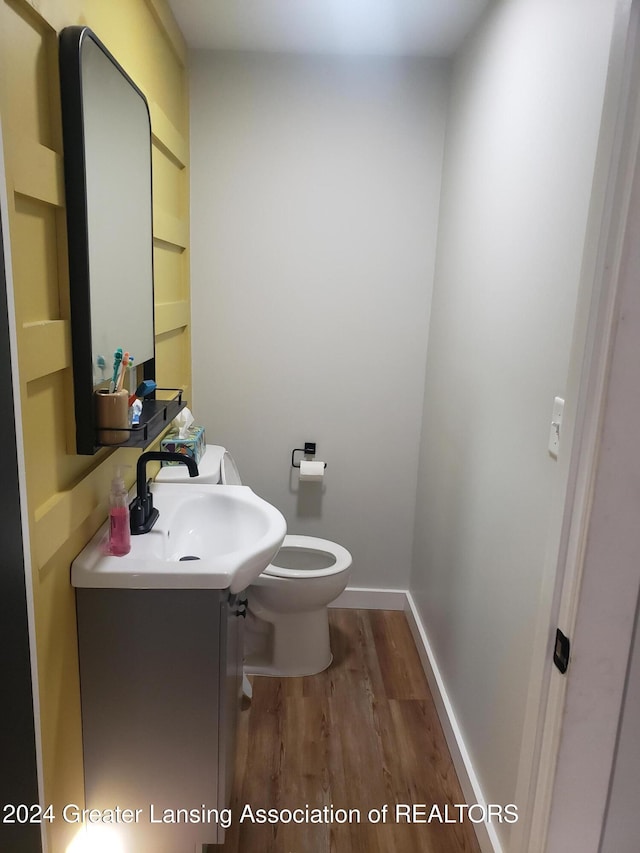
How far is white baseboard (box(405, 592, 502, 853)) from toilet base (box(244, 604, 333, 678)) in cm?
43

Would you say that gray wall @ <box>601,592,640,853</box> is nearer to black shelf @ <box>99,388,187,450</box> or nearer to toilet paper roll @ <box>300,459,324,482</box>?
black shelf @ <box>99,388,187,450</box>

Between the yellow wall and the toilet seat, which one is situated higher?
the yellow wall

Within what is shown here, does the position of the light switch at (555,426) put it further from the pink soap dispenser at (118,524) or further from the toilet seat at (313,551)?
the toilet seat at (313,551)

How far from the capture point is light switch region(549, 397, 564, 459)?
1.28 meters

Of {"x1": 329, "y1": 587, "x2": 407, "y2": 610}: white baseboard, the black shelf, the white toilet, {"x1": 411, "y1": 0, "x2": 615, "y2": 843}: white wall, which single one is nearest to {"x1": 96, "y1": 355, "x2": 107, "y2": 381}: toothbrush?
the black shelf

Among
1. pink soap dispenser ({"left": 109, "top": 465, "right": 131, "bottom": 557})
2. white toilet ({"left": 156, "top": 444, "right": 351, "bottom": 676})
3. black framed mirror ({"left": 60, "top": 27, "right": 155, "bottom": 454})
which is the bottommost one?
white toilet ({"left": 156, "top": 444, "right": 351, "bottom": 676})

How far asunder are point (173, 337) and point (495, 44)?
1491 millimetres

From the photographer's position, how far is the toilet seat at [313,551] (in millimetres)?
2229

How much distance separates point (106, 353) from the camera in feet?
4.67

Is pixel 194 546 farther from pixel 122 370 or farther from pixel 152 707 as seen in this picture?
pixel 122 370

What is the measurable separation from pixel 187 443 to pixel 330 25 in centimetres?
158

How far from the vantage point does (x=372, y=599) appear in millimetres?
2893

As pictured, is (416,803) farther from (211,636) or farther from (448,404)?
(448,404)

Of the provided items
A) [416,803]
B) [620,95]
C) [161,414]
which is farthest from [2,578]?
[416,803]
